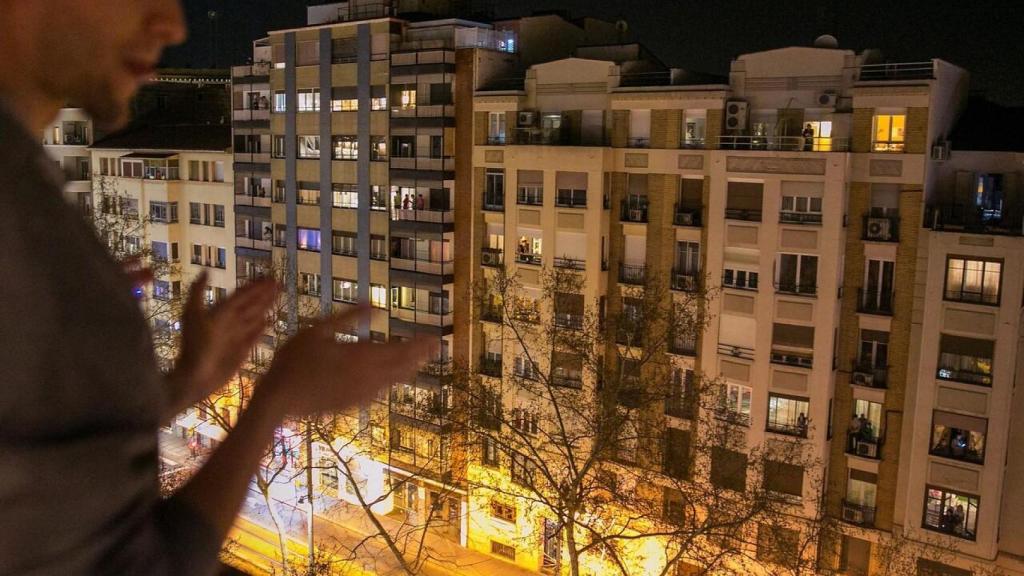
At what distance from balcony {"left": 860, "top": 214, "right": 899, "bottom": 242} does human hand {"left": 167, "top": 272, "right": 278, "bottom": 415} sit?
13.7 meters

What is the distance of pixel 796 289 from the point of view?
1412cm

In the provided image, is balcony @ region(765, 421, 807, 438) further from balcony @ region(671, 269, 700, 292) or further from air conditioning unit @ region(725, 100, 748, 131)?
air conditioning unit @ region(725, 100, 748, 131)

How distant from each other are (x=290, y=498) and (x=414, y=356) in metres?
19.5

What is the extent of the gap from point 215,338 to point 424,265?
1754 cm

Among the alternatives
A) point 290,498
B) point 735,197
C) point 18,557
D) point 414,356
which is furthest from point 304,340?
point 290,498

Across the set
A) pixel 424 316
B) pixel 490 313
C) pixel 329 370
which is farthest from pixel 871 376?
pixel 329 370

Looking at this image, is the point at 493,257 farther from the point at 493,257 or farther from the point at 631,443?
the point at 631,443

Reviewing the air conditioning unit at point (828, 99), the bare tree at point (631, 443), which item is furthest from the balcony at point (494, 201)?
the air conditioning unit at point (828, 99)

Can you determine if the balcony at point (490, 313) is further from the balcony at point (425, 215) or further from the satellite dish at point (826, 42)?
the satellite dish at point (826, 42)

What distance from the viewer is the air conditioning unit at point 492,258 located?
17.5 meters

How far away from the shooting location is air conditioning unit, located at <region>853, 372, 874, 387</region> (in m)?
13.9

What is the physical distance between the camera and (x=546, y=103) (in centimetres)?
1683

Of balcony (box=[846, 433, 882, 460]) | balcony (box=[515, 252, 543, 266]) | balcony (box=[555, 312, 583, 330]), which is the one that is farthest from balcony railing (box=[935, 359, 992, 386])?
balcony (box=[515, 252, 543, 266])

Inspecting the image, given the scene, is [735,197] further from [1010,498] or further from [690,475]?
[1010,498]
